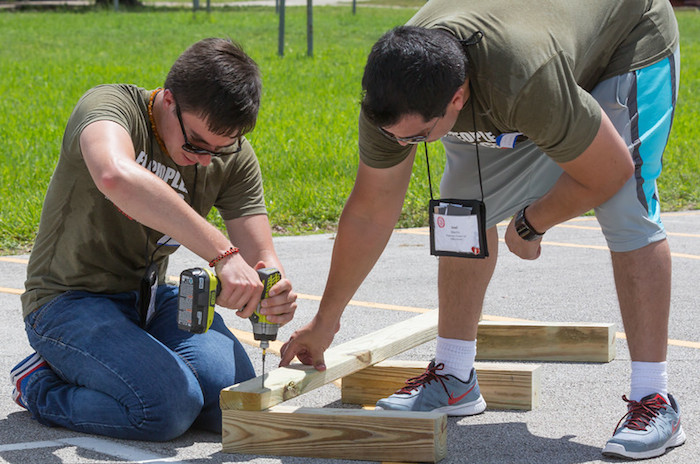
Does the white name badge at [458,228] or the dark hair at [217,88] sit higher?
the dark hair at [217,88]

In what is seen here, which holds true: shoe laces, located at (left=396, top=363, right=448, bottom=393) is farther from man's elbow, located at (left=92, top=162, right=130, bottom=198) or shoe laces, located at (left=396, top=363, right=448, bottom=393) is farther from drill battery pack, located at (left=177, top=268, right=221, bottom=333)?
man's elbow, located at (left=92, top=162, right=130, bottom=198)

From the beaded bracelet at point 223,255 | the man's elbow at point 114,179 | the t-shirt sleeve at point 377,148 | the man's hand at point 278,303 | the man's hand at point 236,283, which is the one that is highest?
the t-shirt sleeve at point 377,148

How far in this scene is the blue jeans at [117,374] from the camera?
11.4 ft

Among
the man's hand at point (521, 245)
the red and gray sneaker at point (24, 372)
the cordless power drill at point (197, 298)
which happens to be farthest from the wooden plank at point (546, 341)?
the red and gray sneaker at point (24, 372)

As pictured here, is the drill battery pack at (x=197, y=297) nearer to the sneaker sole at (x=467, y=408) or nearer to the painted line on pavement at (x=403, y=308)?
the sneaker sole at (x=467, y=408)

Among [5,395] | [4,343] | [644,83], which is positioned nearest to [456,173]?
[644,83]

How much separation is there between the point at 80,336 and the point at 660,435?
2076 millimetres

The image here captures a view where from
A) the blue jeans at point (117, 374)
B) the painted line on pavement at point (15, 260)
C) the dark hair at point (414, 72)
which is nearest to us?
the dark hair at point (414, 72)

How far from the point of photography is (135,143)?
3586 mm

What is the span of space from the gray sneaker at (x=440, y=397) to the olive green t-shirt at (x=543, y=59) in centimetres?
91

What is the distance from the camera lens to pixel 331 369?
12.0 feet

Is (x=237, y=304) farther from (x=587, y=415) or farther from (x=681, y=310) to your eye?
(x=681, y=310)

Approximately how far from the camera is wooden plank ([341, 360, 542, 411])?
12.8 ft

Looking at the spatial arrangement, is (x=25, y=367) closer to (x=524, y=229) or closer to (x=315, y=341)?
(x=315, y=341)
